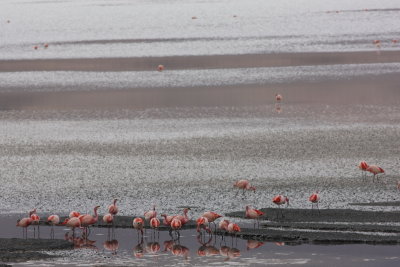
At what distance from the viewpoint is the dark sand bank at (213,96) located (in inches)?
1059

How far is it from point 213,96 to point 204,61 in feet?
27.3

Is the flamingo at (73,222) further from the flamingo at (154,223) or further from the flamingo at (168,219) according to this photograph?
the flamingo at (168,219)

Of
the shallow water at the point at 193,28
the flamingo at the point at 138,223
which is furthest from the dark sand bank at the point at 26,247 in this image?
the shallow water at the point at 193,28

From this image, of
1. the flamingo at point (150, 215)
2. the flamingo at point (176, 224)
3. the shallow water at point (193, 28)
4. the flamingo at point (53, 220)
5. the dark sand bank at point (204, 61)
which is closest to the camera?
the flamingo at point (176, 224)

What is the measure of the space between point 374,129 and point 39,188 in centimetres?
830

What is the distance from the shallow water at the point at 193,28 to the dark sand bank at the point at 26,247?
82.6ft

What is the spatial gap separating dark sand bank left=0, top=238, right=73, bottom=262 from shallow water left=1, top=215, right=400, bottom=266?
0.61ft

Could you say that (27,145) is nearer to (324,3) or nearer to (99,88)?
(99,88)

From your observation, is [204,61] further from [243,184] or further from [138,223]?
[138,223]

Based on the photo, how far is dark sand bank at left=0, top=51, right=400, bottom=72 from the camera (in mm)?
34812

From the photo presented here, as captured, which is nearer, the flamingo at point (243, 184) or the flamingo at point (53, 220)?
the flamingo at point (53, 220)

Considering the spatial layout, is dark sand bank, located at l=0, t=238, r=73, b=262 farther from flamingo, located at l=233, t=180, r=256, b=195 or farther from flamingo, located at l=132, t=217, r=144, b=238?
flamingo, located at l=233, t=180, r=256, b=195

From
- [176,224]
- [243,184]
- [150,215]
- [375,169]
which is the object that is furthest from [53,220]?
[375,169]

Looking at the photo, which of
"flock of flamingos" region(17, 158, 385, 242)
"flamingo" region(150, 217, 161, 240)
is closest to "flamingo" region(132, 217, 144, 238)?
"flock of flamingos" region(17, 158, 385, 242)
